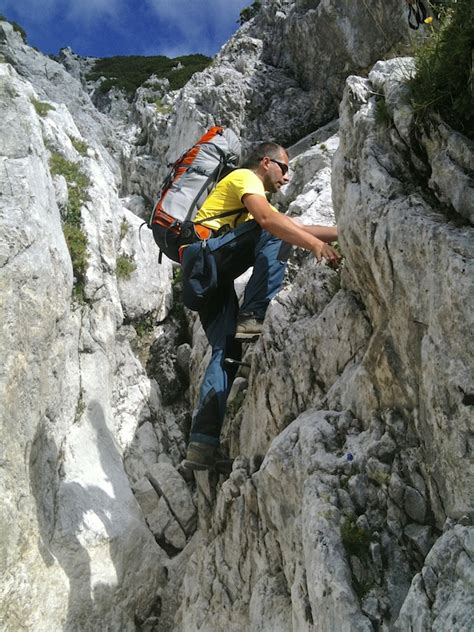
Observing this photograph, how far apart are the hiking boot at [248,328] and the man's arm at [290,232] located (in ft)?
5.32

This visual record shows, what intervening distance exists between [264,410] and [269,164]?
4.26m

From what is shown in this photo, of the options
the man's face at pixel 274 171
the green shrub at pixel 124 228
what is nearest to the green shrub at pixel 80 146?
the green shrub at pixel 124 228

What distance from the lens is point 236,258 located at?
28.3ft

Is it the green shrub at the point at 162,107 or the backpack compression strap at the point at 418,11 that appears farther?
the green shrub at the point at 162,107

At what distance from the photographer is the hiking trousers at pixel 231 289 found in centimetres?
828

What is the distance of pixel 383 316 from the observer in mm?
→ 5746

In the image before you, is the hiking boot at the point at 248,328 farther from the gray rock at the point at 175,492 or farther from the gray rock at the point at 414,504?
the gray rock at the point at 414,504

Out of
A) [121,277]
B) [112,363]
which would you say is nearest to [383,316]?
[112,363]

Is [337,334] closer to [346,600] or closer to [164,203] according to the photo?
[346,600]

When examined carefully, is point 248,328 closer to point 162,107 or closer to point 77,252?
point 77,252

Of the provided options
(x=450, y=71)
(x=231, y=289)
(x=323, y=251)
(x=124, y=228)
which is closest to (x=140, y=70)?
(x=124, y=228)

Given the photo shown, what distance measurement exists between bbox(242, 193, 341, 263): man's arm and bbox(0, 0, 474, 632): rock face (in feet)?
1.61

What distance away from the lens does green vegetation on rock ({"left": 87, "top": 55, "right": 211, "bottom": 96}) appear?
36625 mm

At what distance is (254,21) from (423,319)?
27.1 metres
